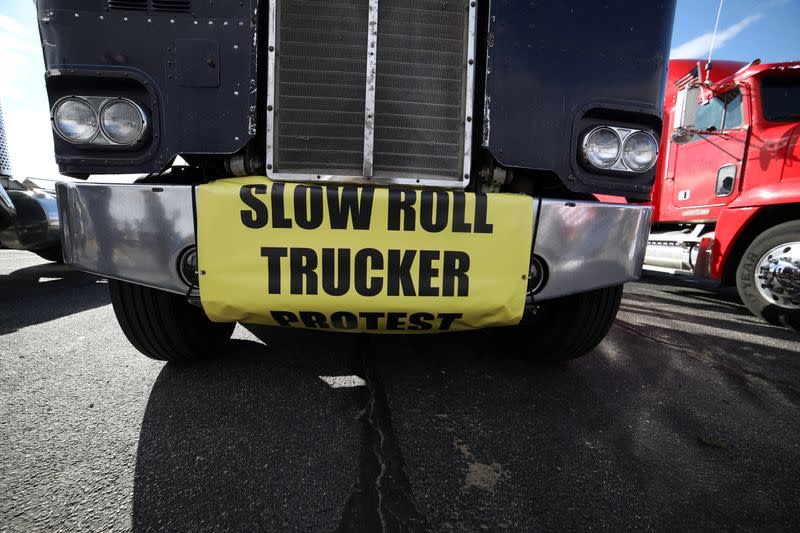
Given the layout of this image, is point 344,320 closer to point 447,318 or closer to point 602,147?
point 447,318

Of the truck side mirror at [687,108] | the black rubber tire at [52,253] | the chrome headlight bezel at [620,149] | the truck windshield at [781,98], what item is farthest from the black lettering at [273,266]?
the black rubber tire at [52,253]

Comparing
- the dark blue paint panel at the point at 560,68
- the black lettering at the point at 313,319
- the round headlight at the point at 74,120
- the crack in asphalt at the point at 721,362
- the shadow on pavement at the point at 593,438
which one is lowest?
the crack in asphalt at the point at 721,362

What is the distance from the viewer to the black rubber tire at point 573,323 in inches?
71.0

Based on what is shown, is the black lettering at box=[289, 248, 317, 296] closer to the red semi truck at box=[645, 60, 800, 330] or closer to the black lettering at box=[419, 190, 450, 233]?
the black lettering at box=[419, 190, 450, 233]

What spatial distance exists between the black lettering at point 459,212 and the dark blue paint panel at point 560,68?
0.99ft

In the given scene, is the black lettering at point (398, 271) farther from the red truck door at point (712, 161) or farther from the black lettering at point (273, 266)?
the red truck door at point (712, 161)

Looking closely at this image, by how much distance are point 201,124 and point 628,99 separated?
169 cm

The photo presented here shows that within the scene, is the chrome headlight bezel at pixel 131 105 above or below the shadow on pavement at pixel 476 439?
above

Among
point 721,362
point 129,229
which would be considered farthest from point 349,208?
point 721,362

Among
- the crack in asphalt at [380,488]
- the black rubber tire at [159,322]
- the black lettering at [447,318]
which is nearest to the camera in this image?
the crack in asphalt at [380,488]

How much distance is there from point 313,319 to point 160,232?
63cm

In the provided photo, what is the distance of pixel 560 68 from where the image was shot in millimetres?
1489

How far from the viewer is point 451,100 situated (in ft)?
4.99

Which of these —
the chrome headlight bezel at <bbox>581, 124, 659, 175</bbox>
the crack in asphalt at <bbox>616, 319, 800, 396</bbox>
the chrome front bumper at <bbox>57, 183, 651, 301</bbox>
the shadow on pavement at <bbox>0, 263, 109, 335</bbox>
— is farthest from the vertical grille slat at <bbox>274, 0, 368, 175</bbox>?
the shadow on pavement at <bbox>0, 263, 109, 335</bbox>
